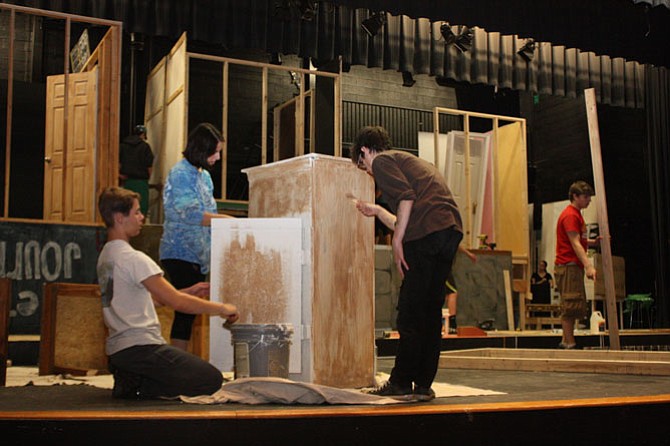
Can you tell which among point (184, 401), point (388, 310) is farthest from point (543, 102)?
point (184, 401)

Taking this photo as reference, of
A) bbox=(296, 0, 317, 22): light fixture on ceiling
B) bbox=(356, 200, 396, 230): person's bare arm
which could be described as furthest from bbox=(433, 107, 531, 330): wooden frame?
bbox=(356, 200, 396, 230): person's bare arm

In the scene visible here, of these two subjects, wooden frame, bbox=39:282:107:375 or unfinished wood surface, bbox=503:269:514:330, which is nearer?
wooden frame, bbox=39:282:107:375

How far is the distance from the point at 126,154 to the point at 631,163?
8.61m

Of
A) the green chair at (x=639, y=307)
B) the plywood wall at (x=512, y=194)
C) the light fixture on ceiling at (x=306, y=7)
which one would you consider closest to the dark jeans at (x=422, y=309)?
the light fixture on ceiling at (x=306, y=7)

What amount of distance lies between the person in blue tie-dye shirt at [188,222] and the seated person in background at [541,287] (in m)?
9.34

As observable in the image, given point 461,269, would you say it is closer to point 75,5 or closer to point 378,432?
point 75,5

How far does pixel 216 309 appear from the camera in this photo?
3.38 m

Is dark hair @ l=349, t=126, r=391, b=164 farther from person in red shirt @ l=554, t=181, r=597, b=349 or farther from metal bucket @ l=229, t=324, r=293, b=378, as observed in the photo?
person in red shirt @ l=554, t=181, r=597, b=349

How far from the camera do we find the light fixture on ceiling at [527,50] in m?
10.0

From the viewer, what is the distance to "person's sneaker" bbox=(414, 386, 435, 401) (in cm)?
331

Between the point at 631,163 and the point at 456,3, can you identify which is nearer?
the point at 456,3

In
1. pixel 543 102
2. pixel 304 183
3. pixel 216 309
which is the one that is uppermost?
pixel 543 102

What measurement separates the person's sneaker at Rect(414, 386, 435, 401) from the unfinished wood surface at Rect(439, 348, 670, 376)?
1768 mm

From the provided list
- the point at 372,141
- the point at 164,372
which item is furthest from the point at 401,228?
the point at 164,372
